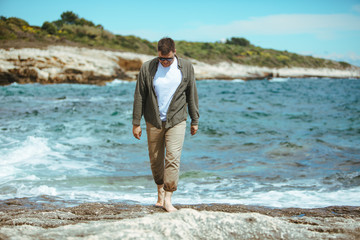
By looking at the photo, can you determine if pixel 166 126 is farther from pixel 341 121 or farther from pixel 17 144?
Answer: pixel 341 121

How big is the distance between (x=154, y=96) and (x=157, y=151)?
680 mm

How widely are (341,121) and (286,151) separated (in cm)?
689

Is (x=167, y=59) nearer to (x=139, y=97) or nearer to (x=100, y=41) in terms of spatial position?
(x=139, y=97)

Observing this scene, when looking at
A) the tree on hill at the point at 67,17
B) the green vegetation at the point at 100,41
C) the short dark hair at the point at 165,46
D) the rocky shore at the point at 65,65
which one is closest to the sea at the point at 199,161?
the short dark hair at the point at 165,46

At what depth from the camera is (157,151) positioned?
4230 mm

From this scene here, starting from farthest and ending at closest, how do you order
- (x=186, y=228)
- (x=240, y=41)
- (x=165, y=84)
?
(x=240, y=41), (x=165, y=84), (x=186, y=228)

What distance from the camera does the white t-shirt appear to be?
400 centimetres

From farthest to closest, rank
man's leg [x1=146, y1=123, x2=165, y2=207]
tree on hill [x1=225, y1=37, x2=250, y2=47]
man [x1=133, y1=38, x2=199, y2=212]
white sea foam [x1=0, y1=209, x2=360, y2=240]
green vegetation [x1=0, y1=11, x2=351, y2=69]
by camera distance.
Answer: tree on hill [x1=225, y1=37, x2=250, y2=47], green vegetation [x1=0, y1=11, x2=351, y2=69], man's leg [x1=146, y1=123, x2=165, y2=207], man [x1=133, y1=38, x2=199, y2=212], white sea foam [x1=0, y1=209, x2=360, y2=240]

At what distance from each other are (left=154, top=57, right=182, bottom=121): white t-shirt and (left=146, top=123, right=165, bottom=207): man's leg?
20 centimetres

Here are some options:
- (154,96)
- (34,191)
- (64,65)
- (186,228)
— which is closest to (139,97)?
(154,96)

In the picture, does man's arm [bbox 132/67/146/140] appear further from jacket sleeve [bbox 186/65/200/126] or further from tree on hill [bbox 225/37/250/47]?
tree on hill [bbox 225/37/250/47]

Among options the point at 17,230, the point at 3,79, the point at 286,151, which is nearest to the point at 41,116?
the point at 286,151

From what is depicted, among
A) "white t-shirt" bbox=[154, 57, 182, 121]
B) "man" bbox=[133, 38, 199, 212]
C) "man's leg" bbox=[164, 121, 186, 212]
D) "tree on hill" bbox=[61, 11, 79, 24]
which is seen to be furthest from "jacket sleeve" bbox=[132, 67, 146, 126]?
"tree on hill" bbox=[61, 11, 79, 24]

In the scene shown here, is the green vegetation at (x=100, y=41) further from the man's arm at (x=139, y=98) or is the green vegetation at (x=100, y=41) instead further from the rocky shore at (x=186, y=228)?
the rocky shore at (x=186, y=228)
